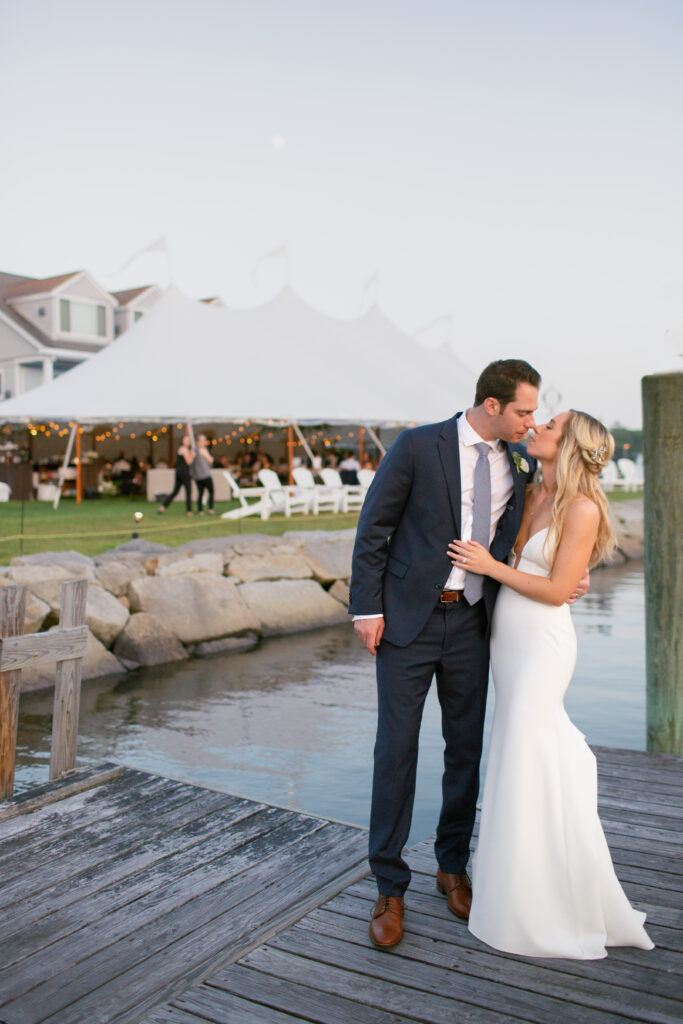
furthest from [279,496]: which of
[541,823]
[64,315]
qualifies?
[64,315]

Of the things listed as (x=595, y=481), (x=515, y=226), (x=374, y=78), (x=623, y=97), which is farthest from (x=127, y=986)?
(x=515, y=226)

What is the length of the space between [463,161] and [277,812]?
43.2ft

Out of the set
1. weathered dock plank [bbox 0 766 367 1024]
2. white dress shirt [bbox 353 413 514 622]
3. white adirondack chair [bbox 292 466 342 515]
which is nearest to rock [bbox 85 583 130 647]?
weathered dock plank [bbox 0 766 367 1024]

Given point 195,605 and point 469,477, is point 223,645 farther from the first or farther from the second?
point 469,477

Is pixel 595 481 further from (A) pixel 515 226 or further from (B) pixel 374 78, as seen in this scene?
(A) pixel 515 226

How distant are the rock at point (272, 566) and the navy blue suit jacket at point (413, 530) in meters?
8.10

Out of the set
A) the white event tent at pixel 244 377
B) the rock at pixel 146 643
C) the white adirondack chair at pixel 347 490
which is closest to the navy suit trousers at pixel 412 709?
the rock at pixel 146 643

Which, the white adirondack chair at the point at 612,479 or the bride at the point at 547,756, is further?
the white adirondack chair at the point at 612,479

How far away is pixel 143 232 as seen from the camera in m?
43.4

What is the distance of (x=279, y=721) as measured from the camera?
7.09 metres

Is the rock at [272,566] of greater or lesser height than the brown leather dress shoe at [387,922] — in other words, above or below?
below

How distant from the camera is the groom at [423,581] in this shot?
2.89m

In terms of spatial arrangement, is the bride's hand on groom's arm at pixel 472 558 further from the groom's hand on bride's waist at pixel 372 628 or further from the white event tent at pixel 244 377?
the white event tent at pixel 244 377

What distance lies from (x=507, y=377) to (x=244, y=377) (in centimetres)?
1805
